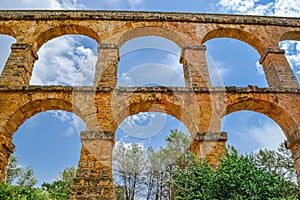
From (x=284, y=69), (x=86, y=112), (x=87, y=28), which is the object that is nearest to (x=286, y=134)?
(x=284, y=69)

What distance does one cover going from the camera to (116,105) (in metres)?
8.59

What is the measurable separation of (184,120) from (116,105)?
2.30 meters

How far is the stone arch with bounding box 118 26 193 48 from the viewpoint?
1082 centimetres

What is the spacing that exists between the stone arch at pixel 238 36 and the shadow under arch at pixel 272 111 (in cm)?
303

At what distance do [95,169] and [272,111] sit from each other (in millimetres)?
6130

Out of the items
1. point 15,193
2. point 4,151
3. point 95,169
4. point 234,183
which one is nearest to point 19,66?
point 4,151

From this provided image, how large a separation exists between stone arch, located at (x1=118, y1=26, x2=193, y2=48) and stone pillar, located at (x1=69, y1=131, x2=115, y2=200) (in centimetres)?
439

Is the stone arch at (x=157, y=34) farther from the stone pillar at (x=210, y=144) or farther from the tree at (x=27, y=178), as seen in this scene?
the tree at (x=27, y=178)

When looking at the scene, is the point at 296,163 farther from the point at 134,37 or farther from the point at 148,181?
the point at 148,181

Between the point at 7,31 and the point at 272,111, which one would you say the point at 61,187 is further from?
the point at 272,111

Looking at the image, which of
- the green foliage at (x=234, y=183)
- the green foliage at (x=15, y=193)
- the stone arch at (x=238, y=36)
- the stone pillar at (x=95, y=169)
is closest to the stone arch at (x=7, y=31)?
the stone pillar at (x=95, y=169)

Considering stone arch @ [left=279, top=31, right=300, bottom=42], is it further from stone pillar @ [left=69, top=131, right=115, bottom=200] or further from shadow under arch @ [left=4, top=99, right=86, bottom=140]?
shadow under arch @ [left=4, top=99, right=86, bottom=140]

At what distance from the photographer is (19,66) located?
9508mm

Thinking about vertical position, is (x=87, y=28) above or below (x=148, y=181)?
above
